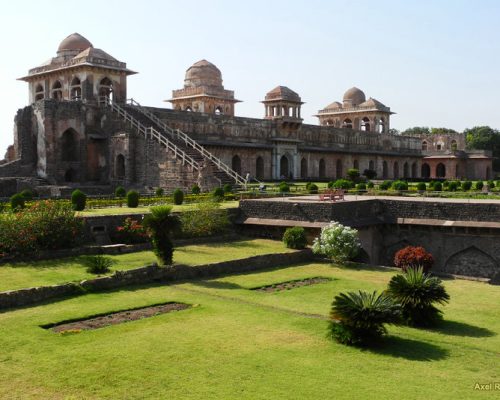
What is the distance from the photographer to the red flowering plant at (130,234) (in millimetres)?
21062

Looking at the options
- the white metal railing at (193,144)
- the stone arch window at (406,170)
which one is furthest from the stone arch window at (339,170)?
the white metal railing at (193,144)

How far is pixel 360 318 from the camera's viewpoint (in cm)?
1153

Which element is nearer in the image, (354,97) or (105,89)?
(105,89)

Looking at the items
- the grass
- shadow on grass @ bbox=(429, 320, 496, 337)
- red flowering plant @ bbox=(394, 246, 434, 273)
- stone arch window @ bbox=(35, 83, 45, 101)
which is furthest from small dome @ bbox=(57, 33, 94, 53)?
shadow on grass @ bbox=(429, 320, 496, 337)

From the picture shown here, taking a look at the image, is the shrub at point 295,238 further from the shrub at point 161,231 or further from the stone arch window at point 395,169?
the stone arch window at point 395,169

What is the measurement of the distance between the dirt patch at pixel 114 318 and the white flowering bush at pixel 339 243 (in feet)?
25.9

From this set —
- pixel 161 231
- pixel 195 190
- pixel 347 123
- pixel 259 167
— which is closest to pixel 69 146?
pixel 195 190

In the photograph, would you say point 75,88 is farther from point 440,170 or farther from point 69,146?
point 440,170

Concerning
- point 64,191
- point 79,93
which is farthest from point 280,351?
point 79,93

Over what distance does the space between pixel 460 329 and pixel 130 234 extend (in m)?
11.8

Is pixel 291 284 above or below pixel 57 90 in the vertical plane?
below

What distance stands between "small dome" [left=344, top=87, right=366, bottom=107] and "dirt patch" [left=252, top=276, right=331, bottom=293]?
5662 cm

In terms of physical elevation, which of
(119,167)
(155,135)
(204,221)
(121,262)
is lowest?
(121,262)

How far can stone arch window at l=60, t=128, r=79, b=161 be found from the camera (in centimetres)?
4116
